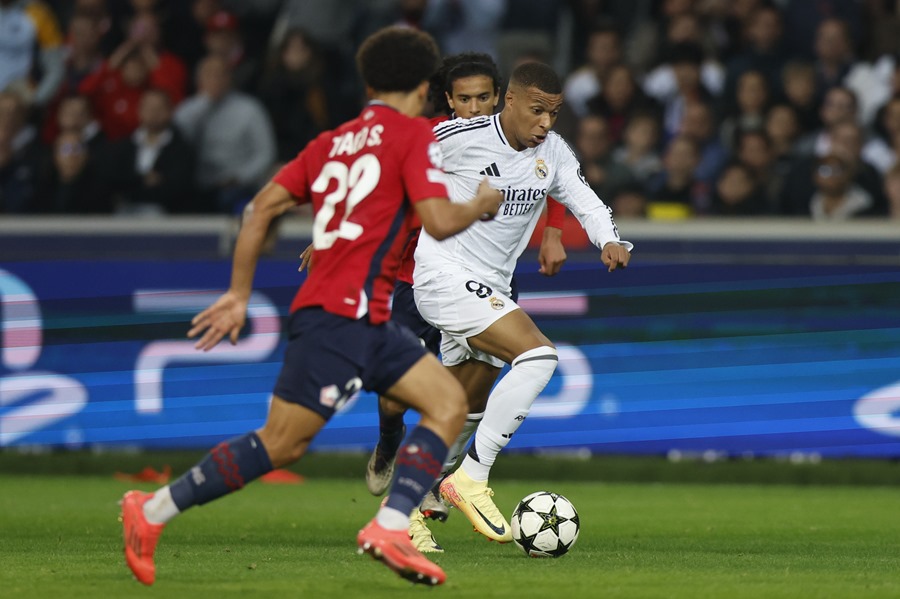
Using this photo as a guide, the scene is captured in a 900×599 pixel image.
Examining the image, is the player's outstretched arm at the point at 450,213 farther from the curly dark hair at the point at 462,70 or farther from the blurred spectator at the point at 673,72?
the blurred spectator at the point at 673,72

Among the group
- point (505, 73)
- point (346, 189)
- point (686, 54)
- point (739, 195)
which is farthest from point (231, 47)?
point (346, 189)

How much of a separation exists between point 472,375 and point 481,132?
50.8 inches

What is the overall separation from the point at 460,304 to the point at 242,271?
206 cm

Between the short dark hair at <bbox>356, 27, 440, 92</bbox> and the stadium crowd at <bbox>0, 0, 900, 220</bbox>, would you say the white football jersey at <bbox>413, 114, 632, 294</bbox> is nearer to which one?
the short dark hair at <bbox>356, 27, 440, 92</bbox>

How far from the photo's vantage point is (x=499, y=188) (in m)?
7.89

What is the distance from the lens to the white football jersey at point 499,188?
7922 millimetres

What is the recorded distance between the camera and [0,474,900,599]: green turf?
5996 mm

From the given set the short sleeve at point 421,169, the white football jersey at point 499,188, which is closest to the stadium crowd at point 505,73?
the white football jersey at point 499,188

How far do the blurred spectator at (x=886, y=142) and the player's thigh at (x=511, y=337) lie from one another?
6.90 meters

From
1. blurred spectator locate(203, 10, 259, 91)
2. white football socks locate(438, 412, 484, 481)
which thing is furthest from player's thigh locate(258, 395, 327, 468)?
blurred spectator locate(203, 10, 259, 91)

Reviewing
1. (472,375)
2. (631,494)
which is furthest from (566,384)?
(472,375)

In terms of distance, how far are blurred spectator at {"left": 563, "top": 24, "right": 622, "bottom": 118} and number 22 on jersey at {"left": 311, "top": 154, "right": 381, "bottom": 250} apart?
30.3ft

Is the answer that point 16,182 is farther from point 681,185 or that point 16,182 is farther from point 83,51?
point 681,185

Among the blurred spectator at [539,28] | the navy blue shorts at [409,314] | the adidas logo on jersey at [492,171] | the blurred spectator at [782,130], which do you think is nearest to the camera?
the adidas logo on jersey at [492,171]
